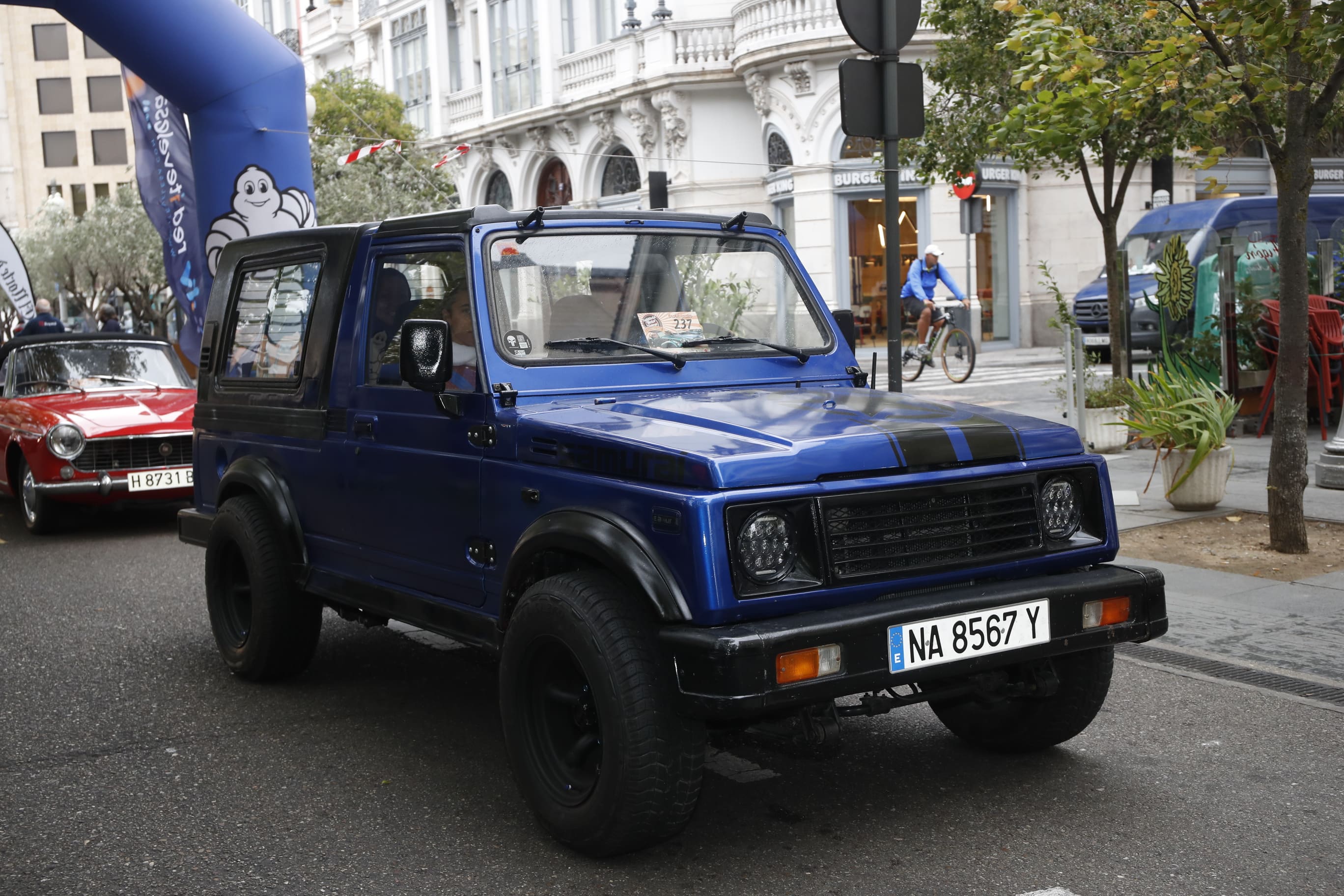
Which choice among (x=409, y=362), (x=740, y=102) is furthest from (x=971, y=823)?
(x=740, y=102)

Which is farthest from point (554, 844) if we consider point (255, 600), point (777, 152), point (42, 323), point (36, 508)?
point (777, 152)

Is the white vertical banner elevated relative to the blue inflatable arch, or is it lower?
lower

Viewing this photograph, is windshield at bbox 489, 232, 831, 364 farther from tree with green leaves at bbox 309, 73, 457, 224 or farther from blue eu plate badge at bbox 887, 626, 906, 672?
tree with green leaves at bbox 309, 73, 457, 224

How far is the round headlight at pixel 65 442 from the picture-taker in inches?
416

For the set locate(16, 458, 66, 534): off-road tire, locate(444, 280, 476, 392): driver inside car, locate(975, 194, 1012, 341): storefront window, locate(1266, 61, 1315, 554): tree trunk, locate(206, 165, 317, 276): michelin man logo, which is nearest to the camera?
locate(444, 280, 476, 392): driver inside car

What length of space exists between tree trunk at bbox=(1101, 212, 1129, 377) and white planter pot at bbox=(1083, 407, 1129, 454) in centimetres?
94

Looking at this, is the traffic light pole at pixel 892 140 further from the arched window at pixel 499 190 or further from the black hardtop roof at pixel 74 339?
the arched window at pixel 499 190

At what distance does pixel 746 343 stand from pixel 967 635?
164cm

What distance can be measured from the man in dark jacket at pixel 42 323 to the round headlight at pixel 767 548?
16.7 meters

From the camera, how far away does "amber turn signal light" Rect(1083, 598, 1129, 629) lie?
163 inches

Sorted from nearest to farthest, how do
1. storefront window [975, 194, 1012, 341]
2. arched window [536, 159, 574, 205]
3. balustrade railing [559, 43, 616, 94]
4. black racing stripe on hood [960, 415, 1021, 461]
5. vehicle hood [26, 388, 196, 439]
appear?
black racing stripe on hood [960, 415, 1021, 461] → vehicle hood [26, 388, 196, 439] → storefront window [975, 194, 1012, 341] → balustrade railing [559, 43, 616, 94] → arched window [536, 159, 574, 205]

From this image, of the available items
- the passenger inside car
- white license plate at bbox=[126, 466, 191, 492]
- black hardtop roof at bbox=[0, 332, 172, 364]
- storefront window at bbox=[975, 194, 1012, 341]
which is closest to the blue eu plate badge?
the passenger inside car

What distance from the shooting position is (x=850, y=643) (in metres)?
3.69

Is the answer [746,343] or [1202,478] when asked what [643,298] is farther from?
[1202,478]
